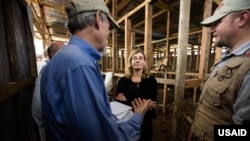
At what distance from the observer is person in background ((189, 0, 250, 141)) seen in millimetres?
866

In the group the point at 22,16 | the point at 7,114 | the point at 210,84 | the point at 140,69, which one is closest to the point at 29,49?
the point at 22,16

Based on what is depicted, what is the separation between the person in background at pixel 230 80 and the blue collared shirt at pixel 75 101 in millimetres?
755

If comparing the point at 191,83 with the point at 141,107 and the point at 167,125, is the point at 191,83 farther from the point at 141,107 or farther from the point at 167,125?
the point at 167,125

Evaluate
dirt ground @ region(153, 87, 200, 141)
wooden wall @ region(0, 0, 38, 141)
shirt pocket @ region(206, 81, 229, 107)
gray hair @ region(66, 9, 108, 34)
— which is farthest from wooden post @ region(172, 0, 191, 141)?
wooden wall @ region(0, 0, 38, 141)

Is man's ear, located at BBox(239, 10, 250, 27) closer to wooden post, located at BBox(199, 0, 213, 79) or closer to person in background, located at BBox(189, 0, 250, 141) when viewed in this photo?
person in background, located at BBox(189, 0, 250, 141)

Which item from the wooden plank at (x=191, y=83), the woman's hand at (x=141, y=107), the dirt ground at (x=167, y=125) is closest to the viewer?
the woman's hand at (x=141, y=107)

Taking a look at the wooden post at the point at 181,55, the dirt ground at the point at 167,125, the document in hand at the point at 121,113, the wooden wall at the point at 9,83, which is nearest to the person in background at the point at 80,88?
the document in hand at the point at 121,113

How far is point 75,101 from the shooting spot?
64 cm

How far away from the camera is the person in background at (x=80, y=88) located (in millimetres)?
646

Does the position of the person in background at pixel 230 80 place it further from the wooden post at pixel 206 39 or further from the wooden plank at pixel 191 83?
the wooden post at pixel 206 39

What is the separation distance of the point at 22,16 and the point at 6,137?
1.39 m

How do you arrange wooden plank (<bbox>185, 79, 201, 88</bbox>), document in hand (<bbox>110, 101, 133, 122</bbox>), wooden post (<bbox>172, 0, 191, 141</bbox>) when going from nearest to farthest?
document in hand (<bbox>110, 101, 133, 122</bbox>) < wooden post (<bbox>172, 0, 191, 141</bbox>) < wooden plank (<bbox>185, 79, 201, 88</bbox>)

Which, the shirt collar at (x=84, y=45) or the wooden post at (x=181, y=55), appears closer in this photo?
the shirt collar at (x=84, y=45)

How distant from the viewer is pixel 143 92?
1990 millimetres
